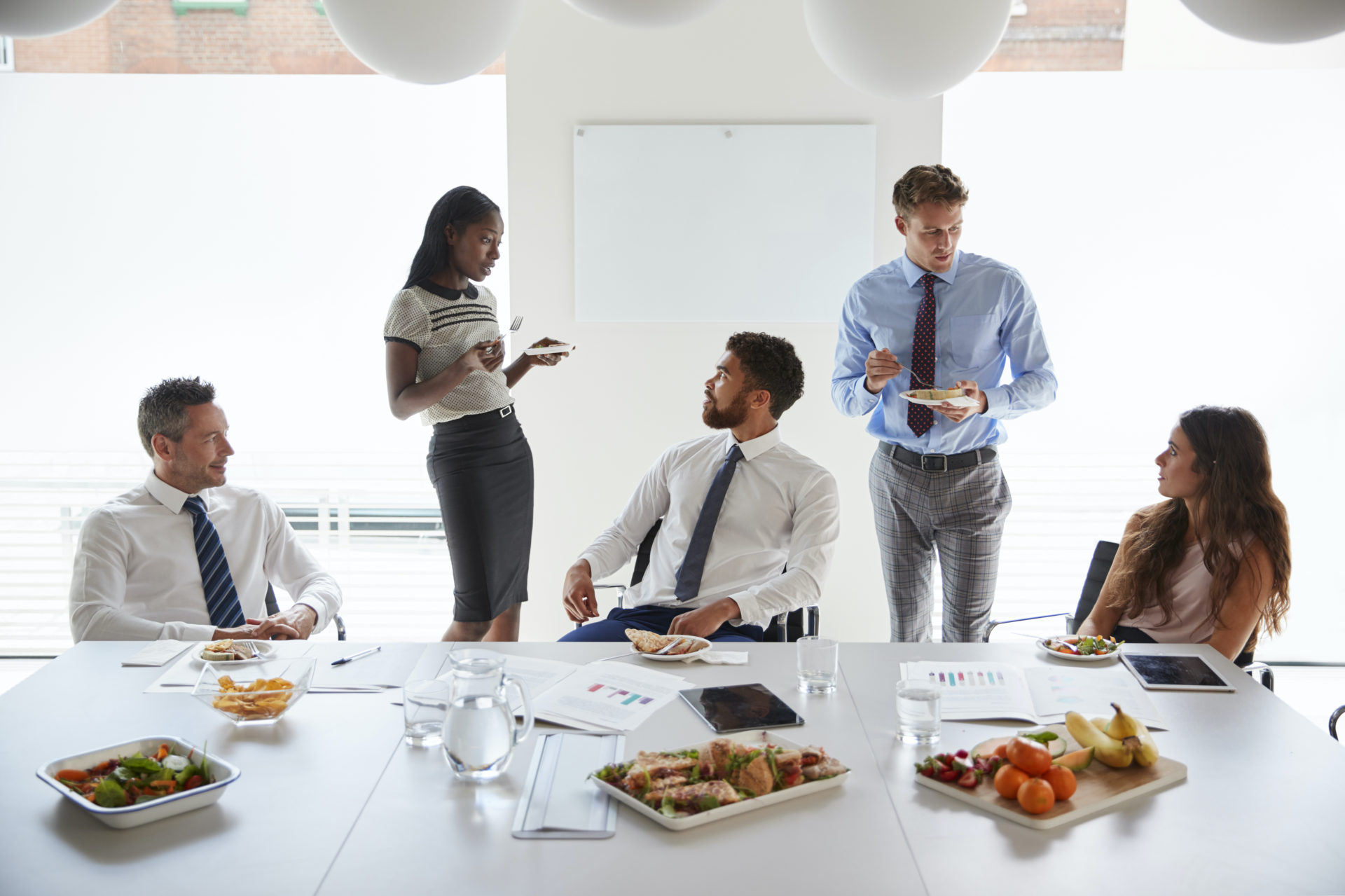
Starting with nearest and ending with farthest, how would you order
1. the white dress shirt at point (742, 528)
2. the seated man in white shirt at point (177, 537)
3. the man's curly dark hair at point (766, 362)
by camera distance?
the seated man in white shirt at point (177, 537) < the white dress shirt at point (742, 528) < the man's curly dark hair at point (766, 362)

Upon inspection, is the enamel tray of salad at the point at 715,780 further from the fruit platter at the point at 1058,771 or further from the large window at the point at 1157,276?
the large window at the point at 1157,276

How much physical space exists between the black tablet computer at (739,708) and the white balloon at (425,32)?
4.05ft

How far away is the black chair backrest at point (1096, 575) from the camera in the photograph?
2836mm

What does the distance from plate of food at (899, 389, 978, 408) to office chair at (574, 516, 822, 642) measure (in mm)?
675

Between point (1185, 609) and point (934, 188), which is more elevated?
point (934, 188)

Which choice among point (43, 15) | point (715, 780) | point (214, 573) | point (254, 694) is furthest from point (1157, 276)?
point (43, 15)

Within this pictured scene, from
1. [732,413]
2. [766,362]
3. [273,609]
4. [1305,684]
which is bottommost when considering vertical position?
[1305,684]

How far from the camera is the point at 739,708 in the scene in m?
1.74

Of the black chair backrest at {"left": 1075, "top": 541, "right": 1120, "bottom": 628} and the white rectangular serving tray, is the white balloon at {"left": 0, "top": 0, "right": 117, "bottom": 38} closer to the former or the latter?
the white rectangular serving tray

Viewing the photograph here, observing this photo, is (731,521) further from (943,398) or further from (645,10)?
(645,10)

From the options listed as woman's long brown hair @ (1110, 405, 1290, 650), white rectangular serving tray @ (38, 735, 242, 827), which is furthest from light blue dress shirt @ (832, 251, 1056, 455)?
white rectangular serving tray @ (38, 735, 242, 827)

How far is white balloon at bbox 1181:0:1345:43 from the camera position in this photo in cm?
134

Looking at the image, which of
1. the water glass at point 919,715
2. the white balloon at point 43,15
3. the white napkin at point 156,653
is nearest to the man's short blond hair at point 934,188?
the water glass at point 919,715

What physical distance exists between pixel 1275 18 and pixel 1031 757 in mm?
1098
